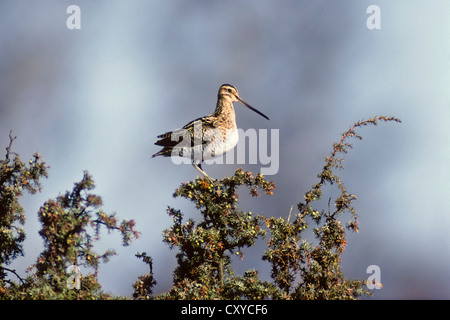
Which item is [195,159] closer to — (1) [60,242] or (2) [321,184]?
(2) [321,184]

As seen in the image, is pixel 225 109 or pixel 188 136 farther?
pixel 225 109

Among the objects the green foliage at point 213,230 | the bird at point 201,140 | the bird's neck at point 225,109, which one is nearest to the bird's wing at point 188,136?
the bird at point 201,140

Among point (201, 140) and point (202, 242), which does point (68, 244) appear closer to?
point (202, 242)

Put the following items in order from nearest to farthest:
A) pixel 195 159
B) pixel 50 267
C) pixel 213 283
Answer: pixel 50 267 < pixel 213 283 < pixel 195 159

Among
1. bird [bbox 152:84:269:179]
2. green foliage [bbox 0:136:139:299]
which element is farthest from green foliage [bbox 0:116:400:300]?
bird [bbox 152:84:269:179]

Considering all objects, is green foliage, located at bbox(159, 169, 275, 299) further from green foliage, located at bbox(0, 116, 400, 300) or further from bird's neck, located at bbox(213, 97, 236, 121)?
bird's neck, located at bbox(213, 97, 236, 121)

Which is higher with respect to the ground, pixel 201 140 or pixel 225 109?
pixel 225 109

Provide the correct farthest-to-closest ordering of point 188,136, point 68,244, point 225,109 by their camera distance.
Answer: point 225,109 → point 188,136 → point 68,244

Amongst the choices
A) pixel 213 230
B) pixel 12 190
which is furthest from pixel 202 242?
pixel 12 190

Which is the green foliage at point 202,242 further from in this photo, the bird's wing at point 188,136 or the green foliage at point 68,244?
the bird's wing at point 188,136

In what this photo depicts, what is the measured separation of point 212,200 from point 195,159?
2451 millimetres

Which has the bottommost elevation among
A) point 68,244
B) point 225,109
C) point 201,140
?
point 68,244
